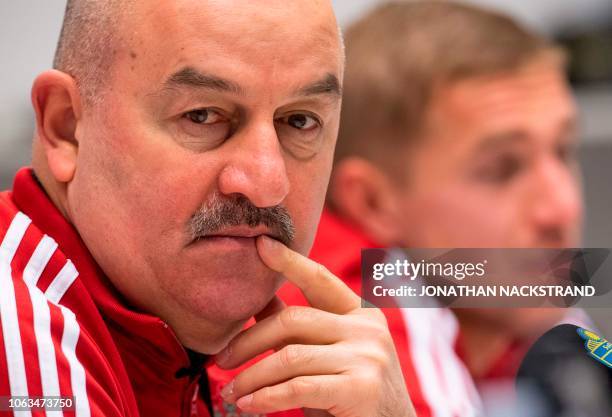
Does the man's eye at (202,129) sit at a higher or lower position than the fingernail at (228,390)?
higher

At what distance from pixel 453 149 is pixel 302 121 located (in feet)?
3.59

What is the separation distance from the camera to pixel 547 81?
2402 mm

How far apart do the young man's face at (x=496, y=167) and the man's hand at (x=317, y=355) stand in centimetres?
75

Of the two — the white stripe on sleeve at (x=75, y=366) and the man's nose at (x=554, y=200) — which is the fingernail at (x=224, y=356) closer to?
the white stripe on sleeve at (x=75, y=366)

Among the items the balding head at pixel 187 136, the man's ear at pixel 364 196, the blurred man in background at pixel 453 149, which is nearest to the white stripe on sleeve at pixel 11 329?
the balding head at pixel 187 136

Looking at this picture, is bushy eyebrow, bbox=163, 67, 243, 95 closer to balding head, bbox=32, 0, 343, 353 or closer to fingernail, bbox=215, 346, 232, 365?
balding head, bbox=32, 0, 343, 353

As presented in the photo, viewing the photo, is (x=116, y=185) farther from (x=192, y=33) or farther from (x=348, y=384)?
(x=348, y=384)

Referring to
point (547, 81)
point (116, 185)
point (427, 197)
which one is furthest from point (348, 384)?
point (547, 81)

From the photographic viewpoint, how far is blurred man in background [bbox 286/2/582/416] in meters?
2.06

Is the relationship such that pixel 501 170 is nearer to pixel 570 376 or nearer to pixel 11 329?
pixel 570 376

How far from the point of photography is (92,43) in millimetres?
1248

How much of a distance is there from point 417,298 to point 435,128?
81 cm

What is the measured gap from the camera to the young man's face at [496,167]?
81.0 inches

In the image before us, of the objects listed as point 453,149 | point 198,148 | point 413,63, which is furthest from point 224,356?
point 413,63
